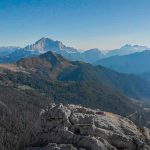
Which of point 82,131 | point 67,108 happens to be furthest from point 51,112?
point 82,131

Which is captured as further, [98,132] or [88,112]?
[88,112]

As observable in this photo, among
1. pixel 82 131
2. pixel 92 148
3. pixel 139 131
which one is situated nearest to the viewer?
pixel 92 148

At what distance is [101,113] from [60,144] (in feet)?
33.7

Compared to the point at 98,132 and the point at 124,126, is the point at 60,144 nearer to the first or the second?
the point at 98,132

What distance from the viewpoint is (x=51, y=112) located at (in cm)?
4941

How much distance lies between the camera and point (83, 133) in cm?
4509

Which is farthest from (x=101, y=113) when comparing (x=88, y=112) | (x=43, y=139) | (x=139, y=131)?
(x=43, y=139)

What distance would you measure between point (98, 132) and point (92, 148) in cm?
306

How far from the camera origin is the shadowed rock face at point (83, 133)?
4338cm

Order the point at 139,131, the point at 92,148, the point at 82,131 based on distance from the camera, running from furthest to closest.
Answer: the point at 139,131
the point at 82,131
the point at 92,148

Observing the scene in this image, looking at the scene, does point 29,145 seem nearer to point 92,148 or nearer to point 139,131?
point 92,148

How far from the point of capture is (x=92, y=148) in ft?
139

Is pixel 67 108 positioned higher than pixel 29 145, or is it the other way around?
pixel 67 108

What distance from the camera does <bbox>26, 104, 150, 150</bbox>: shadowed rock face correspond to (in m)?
43.4
